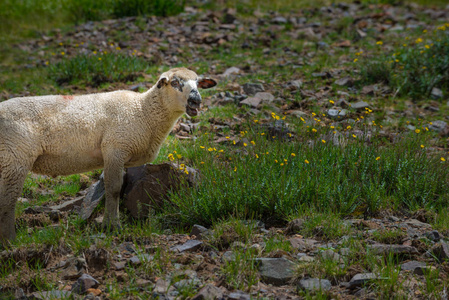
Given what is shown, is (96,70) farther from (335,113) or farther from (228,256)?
(228,256)

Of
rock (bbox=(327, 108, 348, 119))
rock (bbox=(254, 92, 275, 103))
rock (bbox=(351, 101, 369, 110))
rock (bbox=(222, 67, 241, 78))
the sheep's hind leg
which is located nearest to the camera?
the sheep's hind leg

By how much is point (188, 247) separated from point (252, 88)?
539 centimetres

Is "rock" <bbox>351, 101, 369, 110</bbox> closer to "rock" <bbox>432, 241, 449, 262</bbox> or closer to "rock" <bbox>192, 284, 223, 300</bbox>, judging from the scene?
"rock" <bbox>432, 241, 449, 262</bbox>

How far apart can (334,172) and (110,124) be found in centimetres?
276

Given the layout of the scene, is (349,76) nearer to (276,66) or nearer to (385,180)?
(276,66)

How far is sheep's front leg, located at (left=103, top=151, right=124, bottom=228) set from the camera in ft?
20.1

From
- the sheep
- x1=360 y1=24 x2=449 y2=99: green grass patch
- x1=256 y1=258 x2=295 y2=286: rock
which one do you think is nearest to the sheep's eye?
the sheep

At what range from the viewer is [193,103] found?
20.6ft

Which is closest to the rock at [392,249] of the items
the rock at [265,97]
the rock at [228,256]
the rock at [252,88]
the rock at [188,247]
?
the rock at [228,256]

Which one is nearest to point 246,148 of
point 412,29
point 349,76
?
point 349,76

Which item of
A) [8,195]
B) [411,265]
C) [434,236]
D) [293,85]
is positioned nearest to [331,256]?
[411,265]

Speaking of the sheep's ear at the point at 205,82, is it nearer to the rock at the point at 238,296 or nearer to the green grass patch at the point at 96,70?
the rock at the point at 238,296

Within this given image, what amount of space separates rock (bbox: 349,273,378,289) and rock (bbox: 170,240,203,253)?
1.54m

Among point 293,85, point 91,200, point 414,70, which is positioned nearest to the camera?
point 91,200
